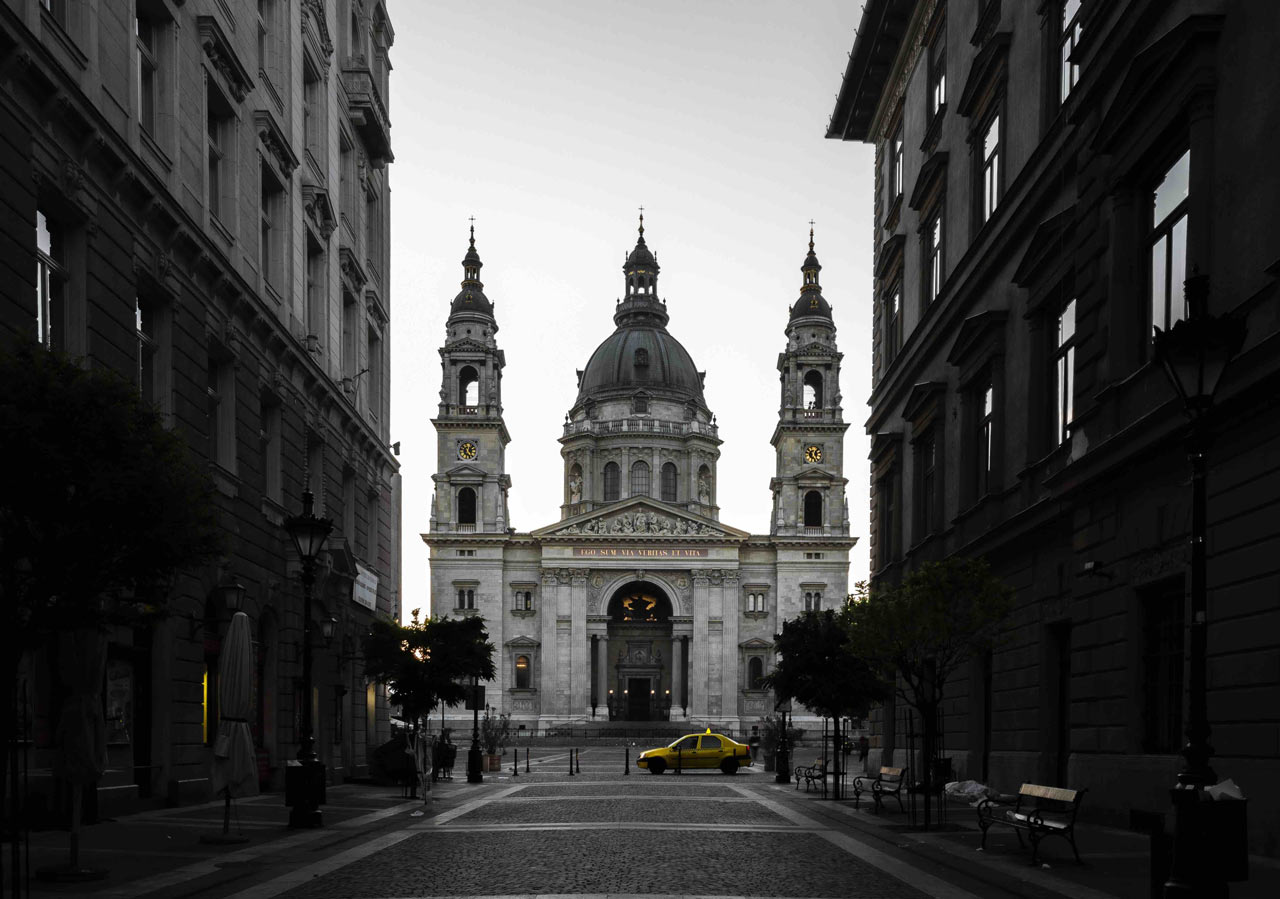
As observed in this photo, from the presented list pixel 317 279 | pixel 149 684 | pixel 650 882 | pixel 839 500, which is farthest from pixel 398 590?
pixel 839 500

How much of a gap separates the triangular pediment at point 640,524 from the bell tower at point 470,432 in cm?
555

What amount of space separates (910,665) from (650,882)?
9.99 metres

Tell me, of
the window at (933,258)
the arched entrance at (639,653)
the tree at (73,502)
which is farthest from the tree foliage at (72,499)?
the arched entrance at (639,653)

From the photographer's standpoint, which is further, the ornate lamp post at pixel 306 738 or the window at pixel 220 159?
the window at pixel 220 159

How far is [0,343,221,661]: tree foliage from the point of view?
12672 millimetres

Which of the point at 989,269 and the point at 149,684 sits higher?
the point at 989,269

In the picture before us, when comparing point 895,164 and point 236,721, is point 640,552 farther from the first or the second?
point 236,721

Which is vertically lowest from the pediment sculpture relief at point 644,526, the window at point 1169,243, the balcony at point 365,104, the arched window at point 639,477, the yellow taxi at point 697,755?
the yellow taxi at point 697,755

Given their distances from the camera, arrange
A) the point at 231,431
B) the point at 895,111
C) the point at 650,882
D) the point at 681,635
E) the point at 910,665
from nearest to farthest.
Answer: the point at 650,882
the point at 910,665
the point at 231,431
the point at 895,111
the point at 681,635

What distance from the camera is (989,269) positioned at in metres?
27.9

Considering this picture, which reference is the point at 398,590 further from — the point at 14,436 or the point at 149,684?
the point at 14,436

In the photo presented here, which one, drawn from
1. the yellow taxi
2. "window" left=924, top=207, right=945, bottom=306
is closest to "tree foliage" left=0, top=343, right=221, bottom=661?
"window" left=924, top=207, right=945, bottom=306

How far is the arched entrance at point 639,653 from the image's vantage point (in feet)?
378

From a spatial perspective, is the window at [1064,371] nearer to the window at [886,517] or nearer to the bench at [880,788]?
the bench at [880,788]
